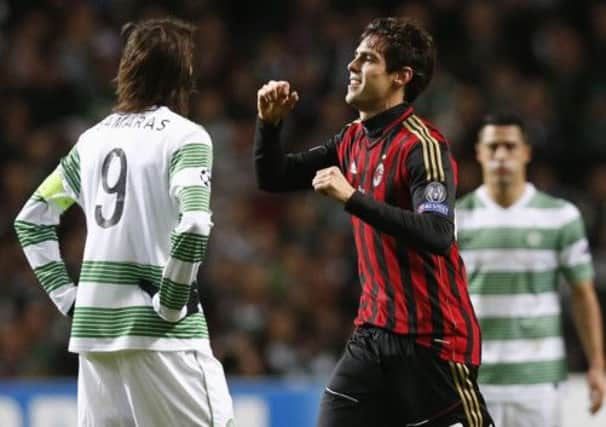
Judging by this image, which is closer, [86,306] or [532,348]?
[86,306]

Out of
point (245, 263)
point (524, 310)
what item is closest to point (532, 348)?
point (524, 310)

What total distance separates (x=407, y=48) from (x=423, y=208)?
0.67 m

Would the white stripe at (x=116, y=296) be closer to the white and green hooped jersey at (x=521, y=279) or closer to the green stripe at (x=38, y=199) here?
the green stripe at (x=38, y=199)

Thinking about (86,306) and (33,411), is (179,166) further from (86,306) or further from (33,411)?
(33,411)

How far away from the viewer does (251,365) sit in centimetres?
880

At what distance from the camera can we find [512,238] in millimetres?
5875

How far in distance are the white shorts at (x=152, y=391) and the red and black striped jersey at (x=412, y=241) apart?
1.95 feet

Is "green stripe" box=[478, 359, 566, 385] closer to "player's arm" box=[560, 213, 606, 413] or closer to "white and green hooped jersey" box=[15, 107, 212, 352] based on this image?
"player's arm" box=[560, 213, 606, 413]

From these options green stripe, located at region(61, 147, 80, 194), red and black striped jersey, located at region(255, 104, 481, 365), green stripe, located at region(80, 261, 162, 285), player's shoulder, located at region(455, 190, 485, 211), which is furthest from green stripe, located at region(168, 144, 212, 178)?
player's shoulder, located at region(455, 190, 485, 211)

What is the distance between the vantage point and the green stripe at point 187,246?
3.98m

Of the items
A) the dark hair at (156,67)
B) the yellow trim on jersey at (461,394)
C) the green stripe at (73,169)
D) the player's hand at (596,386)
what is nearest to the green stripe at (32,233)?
the green stripe at (73,169)

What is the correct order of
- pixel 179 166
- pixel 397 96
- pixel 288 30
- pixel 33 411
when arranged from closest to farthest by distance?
pixel 179 166 < pixel 397 96 < pixel 33 411 < pixel 288 30

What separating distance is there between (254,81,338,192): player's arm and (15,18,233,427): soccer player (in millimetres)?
475

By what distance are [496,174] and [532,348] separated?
80 cm
